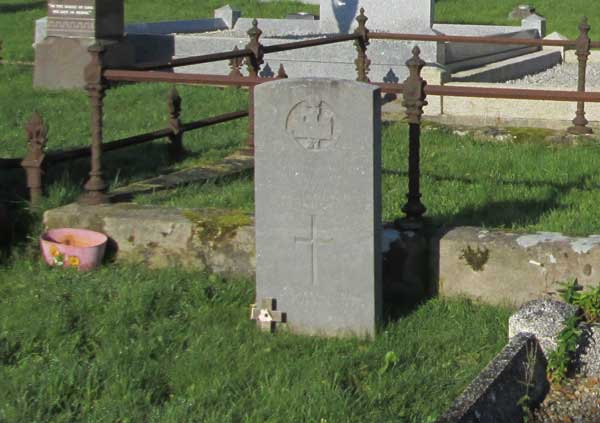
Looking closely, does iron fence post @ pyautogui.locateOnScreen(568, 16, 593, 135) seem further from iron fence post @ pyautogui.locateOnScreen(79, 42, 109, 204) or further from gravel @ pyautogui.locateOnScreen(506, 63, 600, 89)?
iron fence post @ pyautogui.locateOnScreen(79, 42, 109, 204)

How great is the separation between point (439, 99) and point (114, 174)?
386 cm

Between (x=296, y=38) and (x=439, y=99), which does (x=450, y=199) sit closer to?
(x=439, y=99)

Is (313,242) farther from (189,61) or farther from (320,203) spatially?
(189,61)

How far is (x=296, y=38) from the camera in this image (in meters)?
16.8

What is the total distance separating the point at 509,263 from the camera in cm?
534

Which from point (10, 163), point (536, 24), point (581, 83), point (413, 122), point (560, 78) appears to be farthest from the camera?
point (536, 24)

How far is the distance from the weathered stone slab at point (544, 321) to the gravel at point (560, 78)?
8.29 meters

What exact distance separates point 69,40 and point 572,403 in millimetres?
10881

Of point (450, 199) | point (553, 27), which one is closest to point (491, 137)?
point (450, 199)

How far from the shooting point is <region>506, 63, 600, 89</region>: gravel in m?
13.3

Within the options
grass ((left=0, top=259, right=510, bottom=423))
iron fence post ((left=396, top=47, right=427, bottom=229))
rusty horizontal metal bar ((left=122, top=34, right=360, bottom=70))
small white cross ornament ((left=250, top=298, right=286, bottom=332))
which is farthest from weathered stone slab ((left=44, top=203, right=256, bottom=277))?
rusty horizontal metal bar ((left=122, top=34, right=360, bottom=70))

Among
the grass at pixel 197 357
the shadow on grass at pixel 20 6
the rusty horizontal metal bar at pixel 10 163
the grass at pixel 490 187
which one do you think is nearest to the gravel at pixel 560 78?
the grass at pixel 490 187

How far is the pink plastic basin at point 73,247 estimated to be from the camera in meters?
5.84

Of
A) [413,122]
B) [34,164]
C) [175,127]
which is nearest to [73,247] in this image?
[34,164]
